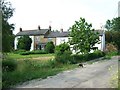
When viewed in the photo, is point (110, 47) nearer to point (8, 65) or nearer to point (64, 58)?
point (64, 58)

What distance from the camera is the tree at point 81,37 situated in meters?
41.4

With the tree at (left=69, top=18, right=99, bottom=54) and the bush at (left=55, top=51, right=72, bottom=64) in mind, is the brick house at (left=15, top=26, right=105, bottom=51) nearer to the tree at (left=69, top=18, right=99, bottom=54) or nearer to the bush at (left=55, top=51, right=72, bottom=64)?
the tree at (left=69, top=18, right=99, bottom=54)

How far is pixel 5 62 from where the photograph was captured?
839 inches

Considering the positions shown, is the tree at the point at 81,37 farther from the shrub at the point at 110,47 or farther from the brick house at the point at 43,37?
the brick house at the point at 43,37

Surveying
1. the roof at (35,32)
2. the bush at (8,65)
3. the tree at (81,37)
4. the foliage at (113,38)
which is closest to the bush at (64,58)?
the tree at (81,37)

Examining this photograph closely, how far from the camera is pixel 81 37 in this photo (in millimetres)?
41531

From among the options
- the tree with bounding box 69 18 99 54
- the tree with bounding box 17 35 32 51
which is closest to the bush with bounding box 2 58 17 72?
the tree with bounding box 69 18 99 54

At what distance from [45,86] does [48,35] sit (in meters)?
71.7

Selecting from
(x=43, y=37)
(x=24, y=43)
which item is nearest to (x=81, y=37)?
(x=24, y=43)

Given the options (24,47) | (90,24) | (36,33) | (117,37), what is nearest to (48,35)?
(36,33)

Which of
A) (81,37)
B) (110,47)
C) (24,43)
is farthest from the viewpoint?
(24,43)

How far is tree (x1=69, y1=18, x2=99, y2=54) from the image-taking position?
136 feet

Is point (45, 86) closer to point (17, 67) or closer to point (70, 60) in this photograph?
point (17, 67)

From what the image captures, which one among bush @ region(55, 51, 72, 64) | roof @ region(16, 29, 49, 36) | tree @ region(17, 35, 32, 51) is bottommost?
bush @ region(55, 51, 72, 64)
